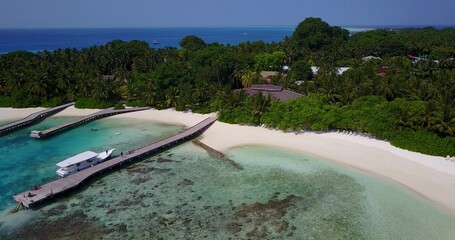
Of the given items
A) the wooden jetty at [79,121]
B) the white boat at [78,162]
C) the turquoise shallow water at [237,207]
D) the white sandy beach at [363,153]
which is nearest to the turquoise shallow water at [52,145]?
the wooden jetty at [79,121]

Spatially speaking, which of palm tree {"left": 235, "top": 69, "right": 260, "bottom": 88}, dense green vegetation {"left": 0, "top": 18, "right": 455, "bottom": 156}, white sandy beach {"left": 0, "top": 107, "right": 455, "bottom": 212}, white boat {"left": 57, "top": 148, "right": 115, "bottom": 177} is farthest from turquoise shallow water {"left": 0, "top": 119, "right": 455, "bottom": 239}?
palm tree {"left": 235, "top": 69, "right": 260, "bottom": 88}

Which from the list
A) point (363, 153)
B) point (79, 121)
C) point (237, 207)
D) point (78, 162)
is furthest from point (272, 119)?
point (79, 121)

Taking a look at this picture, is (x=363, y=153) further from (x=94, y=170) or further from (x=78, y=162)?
(x=78, y=162)

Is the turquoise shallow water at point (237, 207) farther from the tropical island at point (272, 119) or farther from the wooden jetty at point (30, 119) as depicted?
the wooden jetty at point (30, 119)

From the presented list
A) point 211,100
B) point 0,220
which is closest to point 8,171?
point 0,220

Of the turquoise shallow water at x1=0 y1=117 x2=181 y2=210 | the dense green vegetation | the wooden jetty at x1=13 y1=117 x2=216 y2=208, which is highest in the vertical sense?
the dense green vegetation

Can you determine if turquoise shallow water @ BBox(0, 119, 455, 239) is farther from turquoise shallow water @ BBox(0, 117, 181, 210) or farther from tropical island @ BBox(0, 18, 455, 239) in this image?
turquoise shallow water @ BBox(0, 117, 181, 210)
